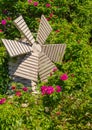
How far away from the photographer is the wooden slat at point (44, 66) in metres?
10.3

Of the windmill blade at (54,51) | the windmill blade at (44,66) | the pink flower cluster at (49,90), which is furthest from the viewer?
the windmill blade at (54,51)

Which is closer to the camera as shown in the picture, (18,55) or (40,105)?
(40,105)

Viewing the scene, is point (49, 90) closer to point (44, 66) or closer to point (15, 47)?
point (44, 66)

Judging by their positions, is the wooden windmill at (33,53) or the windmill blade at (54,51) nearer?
the wooden windmill at (33,53)

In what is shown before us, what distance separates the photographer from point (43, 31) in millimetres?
11195

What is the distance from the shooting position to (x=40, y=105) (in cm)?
945

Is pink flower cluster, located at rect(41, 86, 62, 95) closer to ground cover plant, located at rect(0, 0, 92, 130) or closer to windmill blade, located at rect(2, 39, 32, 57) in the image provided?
ground cover plant, located at rect(0, 0, 92, 130)

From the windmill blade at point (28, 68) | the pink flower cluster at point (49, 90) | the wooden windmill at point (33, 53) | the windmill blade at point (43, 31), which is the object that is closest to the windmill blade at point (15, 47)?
the wooden windmill at point (33, 53)

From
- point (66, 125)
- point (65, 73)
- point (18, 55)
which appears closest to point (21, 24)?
point (18, 55)

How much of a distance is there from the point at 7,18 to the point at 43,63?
284cm

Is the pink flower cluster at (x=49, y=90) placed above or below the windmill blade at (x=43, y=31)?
below

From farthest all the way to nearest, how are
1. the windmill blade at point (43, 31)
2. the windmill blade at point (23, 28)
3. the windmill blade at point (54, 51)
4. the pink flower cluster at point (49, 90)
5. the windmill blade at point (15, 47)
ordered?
the windmill blade at point (43, 31)
the windmill blade at point (54, 51)
the windmill blade at point (23, 28)
the windmill blade at point (15, 47)
the pink flower cluster at point (49, 90)

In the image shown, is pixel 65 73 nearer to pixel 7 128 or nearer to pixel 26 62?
pixel 26 62

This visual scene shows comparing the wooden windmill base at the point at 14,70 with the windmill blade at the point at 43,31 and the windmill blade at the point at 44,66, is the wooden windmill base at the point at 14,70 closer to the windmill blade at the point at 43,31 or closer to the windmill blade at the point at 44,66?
the windmill blade at the point at 44,66
